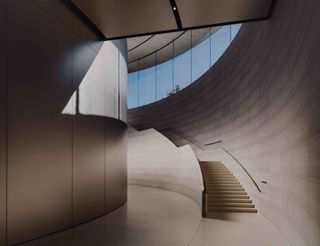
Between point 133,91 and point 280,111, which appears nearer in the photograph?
point 280,111

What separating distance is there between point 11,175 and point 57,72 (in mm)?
2277

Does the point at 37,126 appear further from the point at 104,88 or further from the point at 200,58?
the point at 200,58

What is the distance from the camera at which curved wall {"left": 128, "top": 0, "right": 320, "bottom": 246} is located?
426cm

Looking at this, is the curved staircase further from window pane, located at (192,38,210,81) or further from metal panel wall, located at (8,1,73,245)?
window pane, located at (192,38,210,81)

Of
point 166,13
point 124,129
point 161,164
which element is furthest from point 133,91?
point 166,13

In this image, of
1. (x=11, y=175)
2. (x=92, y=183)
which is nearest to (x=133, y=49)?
(x=92, y=183)

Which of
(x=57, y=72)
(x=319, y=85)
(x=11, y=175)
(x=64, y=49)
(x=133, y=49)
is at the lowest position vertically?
(x=11, y=175)

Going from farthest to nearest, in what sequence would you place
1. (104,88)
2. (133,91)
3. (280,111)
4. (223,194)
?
(133,91), (223,194), (104,88), (280,111)

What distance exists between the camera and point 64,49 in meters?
6.20

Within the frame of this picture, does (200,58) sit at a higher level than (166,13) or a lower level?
higher

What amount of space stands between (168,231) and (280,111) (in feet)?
11.3

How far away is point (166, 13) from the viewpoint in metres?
6.53

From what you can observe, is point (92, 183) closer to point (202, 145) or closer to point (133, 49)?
point (202, 145)

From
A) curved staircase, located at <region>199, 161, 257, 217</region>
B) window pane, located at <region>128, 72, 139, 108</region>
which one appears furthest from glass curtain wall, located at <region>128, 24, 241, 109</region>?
curved staircase, located at <region>199, 161, 257, 217</region>
